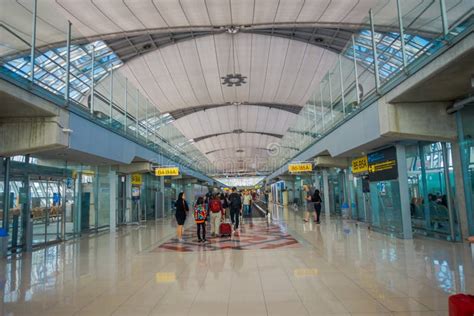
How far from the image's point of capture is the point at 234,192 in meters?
15.6

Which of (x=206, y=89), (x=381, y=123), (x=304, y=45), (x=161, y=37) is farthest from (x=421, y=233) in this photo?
(x=206, y=89)

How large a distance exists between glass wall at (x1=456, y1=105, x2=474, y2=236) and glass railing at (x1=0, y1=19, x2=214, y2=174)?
1124 cm

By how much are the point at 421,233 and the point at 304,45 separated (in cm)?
1964

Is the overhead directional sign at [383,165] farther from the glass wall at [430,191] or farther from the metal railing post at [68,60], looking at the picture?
the metal railing post at [68,60]

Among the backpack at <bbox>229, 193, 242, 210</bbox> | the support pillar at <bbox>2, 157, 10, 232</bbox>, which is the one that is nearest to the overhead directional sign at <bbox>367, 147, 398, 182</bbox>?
the backpack at <bbox>229, 193, 242, 210</bbox>

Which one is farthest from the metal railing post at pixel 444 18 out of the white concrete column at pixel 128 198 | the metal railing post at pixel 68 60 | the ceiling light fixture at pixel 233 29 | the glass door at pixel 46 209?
the ceiling light fixture at pixel 233 29

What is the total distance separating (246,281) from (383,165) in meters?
8.51

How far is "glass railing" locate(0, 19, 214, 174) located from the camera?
26.3ft

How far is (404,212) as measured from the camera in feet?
37.7

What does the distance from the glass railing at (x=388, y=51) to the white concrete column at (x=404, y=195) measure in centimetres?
216

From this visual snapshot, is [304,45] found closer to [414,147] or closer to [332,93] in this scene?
[332,93]

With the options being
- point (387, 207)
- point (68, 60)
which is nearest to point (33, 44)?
point (68, 60)

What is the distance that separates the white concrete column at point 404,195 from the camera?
1135 centimetres

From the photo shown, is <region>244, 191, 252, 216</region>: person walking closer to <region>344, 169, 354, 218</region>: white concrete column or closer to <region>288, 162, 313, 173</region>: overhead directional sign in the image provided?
<region>288, 162, 313, 173</region>: overhead directional sign
